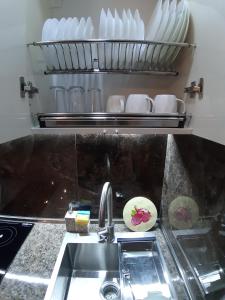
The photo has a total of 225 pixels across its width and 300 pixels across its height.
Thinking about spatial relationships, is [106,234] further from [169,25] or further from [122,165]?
[169,25]

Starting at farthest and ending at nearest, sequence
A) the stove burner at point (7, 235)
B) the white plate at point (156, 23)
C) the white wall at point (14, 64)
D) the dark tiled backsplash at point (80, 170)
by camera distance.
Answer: the dark tiled backsplash at point (80, 170) → the stove burner at point (7, 235) → the white plate at point (156, 23) → the white wall at point (14, 64)

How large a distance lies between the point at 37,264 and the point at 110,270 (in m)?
0.37

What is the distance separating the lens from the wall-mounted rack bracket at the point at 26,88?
2.52 feet

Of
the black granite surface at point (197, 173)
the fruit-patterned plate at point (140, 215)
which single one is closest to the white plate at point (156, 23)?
the black granite surface at point (197, 173)

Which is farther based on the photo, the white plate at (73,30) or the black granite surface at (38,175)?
the black granite surface at (38,175)

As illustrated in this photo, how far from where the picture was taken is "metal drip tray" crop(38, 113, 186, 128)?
851mm

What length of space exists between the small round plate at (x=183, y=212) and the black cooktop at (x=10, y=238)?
2.51 feet

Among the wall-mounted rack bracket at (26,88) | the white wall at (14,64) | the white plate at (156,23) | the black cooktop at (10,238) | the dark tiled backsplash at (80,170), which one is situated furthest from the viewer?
the dark tiled backsplash at (80,170)

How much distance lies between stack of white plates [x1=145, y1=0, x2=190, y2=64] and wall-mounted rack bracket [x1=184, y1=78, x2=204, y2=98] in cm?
23

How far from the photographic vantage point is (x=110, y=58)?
93 cm

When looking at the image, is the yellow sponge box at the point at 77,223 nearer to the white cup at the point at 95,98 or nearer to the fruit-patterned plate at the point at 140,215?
the fruit-patterned plate at the point at 140,215

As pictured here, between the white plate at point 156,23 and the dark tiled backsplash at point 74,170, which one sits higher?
the white plate at point 156,23

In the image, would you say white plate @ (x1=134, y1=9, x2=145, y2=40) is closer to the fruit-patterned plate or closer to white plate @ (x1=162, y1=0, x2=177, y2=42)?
white plate @ (x1=162, y1=0, x2=177, y2=42)

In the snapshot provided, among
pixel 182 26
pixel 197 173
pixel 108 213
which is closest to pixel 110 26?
pixel 182 26
